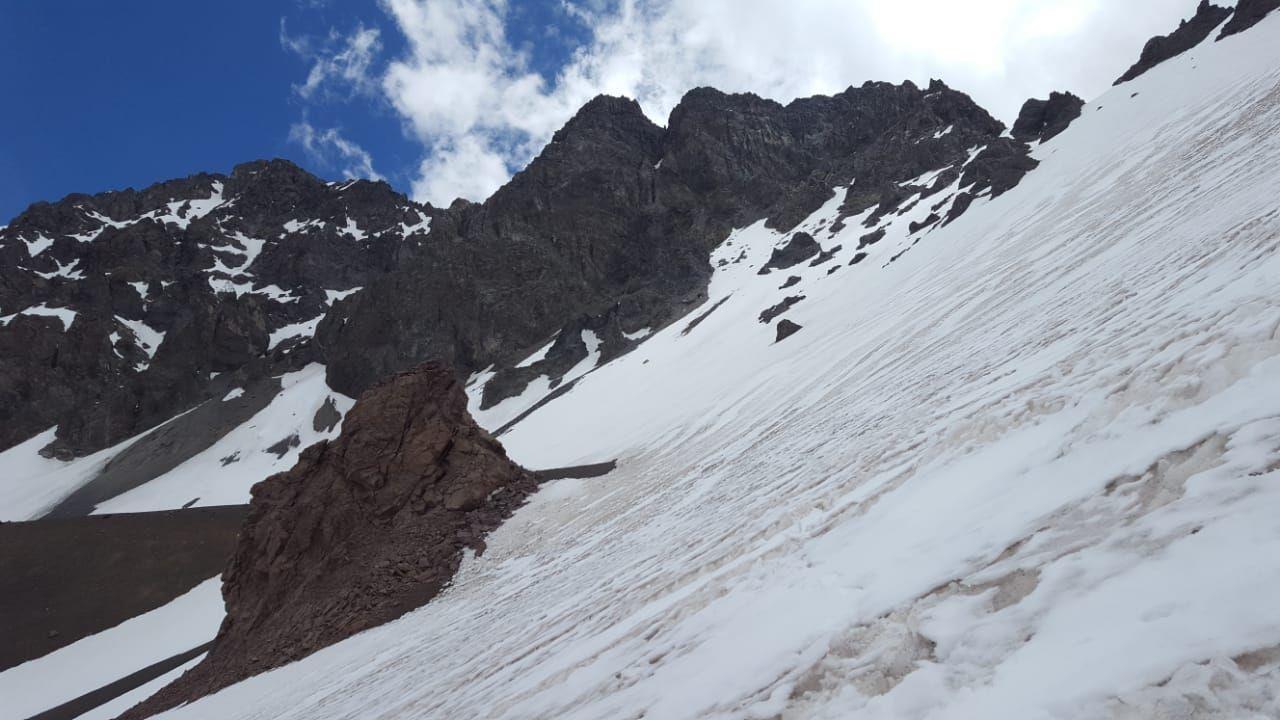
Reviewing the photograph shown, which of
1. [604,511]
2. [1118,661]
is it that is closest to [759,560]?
[1118,661]

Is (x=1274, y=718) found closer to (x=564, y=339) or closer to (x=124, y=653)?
(x=124, y=653)

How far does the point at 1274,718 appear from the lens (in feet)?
4.88

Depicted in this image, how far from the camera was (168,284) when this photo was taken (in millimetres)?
105000

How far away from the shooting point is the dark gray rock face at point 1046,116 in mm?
57188

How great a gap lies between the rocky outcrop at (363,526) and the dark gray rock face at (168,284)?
78.4 m

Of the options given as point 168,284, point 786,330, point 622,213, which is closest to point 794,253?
point 786,330

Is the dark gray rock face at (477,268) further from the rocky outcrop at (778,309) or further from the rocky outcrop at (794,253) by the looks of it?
the rocky outcrop at (778,309)

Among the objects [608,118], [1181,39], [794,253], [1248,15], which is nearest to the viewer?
[1248,15]

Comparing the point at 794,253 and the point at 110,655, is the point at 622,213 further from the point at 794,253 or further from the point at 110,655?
the point at 110,655

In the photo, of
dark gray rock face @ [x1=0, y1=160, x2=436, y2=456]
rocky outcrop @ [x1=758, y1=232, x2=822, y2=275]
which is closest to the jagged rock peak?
dark gray rock face @ [x1=0, y1=160, x2=436, y2=456]

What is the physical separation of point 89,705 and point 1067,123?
7881 centimetres

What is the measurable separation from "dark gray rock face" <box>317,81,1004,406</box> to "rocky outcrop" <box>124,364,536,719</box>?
46.1 meters

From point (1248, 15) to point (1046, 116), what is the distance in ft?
56.0

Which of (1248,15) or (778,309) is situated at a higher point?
(1248,15)
